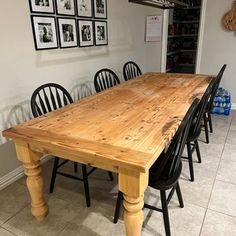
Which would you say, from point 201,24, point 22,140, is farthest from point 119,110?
point 201,24

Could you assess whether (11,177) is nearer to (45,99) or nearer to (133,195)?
(45,99)

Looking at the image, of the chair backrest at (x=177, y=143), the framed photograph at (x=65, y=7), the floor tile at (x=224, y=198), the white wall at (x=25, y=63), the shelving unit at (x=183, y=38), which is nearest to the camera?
the chair backrest at (x=177, y=143)

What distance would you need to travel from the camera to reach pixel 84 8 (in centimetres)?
272

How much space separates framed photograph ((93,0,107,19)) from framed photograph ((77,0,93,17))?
4.2 inches

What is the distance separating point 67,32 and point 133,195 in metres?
2.04

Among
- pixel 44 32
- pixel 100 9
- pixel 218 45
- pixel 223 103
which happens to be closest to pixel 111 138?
pixel 44 32

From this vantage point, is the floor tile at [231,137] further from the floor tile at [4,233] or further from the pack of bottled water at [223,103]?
the floor tile at [4,233]

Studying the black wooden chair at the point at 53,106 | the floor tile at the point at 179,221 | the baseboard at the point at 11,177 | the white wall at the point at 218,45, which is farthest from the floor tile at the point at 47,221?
the white wall at the point at 218,45

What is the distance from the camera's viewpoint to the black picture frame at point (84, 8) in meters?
2.64

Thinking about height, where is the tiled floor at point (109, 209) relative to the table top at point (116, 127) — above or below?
below

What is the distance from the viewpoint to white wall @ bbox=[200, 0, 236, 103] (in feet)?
12.5

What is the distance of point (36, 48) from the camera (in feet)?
7.27

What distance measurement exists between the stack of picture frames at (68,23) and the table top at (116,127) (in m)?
0.83

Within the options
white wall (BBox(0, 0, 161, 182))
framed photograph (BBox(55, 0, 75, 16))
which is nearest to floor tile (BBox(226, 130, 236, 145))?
white wall (BBox(0, 0, 161, 182))
